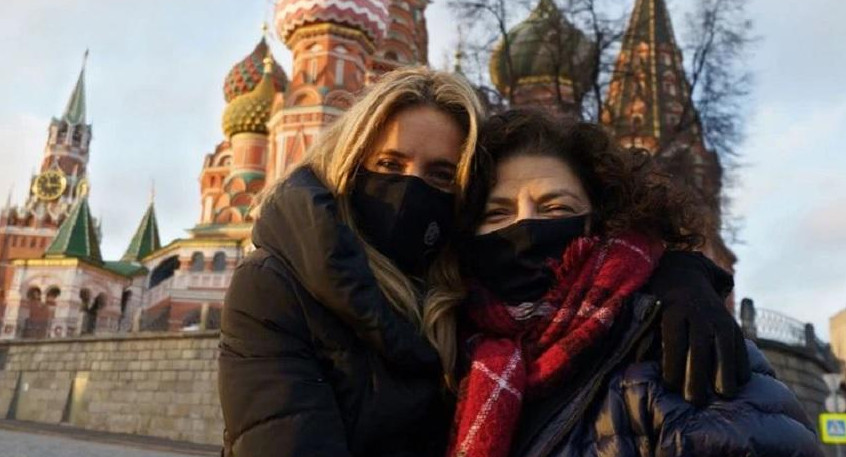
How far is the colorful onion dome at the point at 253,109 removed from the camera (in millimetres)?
31453

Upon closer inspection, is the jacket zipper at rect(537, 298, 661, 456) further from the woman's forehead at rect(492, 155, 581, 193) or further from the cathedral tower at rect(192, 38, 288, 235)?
the cathedral tower at rect(192, 38, 288, 235)

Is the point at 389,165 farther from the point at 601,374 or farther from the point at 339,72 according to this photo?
the point at 339,72

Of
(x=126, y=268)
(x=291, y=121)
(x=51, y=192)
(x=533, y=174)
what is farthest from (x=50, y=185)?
(x=533, y=174)

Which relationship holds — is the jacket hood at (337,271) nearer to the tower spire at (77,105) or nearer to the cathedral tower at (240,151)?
the cathedral tower at (240,151)

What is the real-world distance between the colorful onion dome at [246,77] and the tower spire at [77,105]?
3286cm

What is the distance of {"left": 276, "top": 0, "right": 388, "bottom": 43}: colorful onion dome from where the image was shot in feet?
80.0

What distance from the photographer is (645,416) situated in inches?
61.7

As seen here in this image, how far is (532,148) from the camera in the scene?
81.4 inches

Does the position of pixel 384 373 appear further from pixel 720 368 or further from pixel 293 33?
pixel 293 33

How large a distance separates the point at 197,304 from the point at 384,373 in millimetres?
26887

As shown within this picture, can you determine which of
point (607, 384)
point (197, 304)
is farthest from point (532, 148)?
point (197, 304)

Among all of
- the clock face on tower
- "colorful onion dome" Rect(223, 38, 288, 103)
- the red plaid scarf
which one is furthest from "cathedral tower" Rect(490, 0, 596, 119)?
the clock face on tower

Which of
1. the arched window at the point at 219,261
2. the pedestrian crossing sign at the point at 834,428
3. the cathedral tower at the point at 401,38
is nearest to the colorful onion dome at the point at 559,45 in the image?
the pedestrian crossing sign at the point at 834,428

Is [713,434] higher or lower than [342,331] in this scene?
lower
